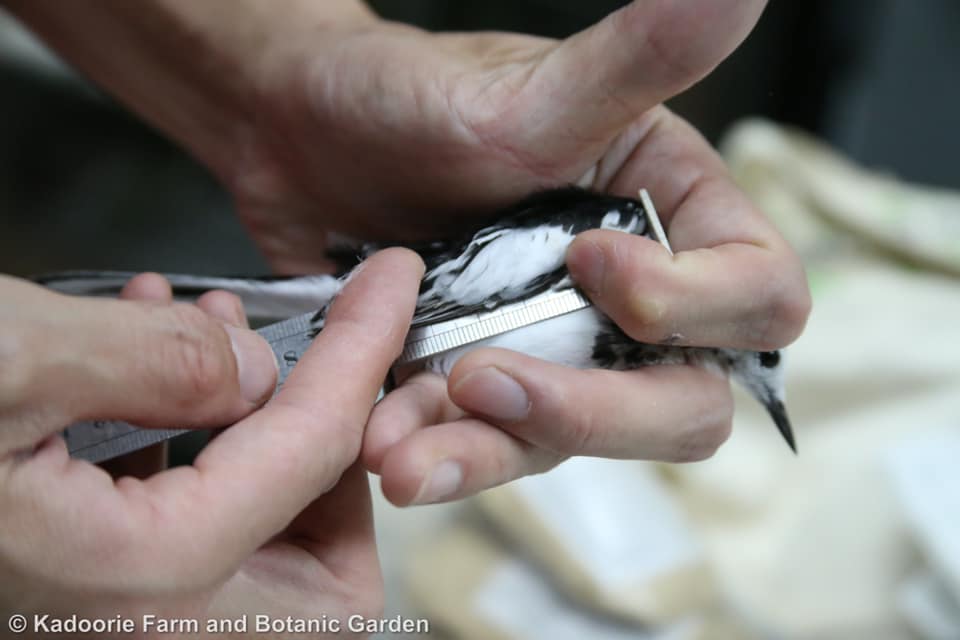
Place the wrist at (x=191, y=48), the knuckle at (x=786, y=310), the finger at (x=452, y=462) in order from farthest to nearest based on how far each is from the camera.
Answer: the wrist at (x=191, y=48)
the knuckle at (x=786, y=310)
the finger at (x=452, y=462)

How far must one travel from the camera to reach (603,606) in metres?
1.14

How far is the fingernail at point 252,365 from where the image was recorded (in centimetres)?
56

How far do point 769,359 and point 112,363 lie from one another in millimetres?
557

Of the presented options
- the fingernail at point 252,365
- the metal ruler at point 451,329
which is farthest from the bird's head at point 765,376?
the fingernail at point 252,365

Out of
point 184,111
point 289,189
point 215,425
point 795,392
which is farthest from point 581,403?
point 795,392

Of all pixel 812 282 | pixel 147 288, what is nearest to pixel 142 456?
pixel 147 288

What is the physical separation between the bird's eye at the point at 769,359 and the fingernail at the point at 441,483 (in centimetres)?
34

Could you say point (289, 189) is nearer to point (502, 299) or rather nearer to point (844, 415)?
point (502, 299)

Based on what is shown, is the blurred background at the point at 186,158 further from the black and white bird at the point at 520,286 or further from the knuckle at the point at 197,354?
the knuckle at the point at 197,354

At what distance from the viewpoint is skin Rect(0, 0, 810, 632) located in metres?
0.48

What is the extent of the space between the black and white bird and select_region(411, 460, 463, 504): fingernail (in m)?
0.12

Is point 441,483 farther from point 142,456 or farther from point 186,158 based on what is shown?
point 186,158

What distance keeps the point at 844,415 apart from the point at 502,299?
3.47 ft

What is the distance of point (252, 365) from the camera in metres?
0.57
